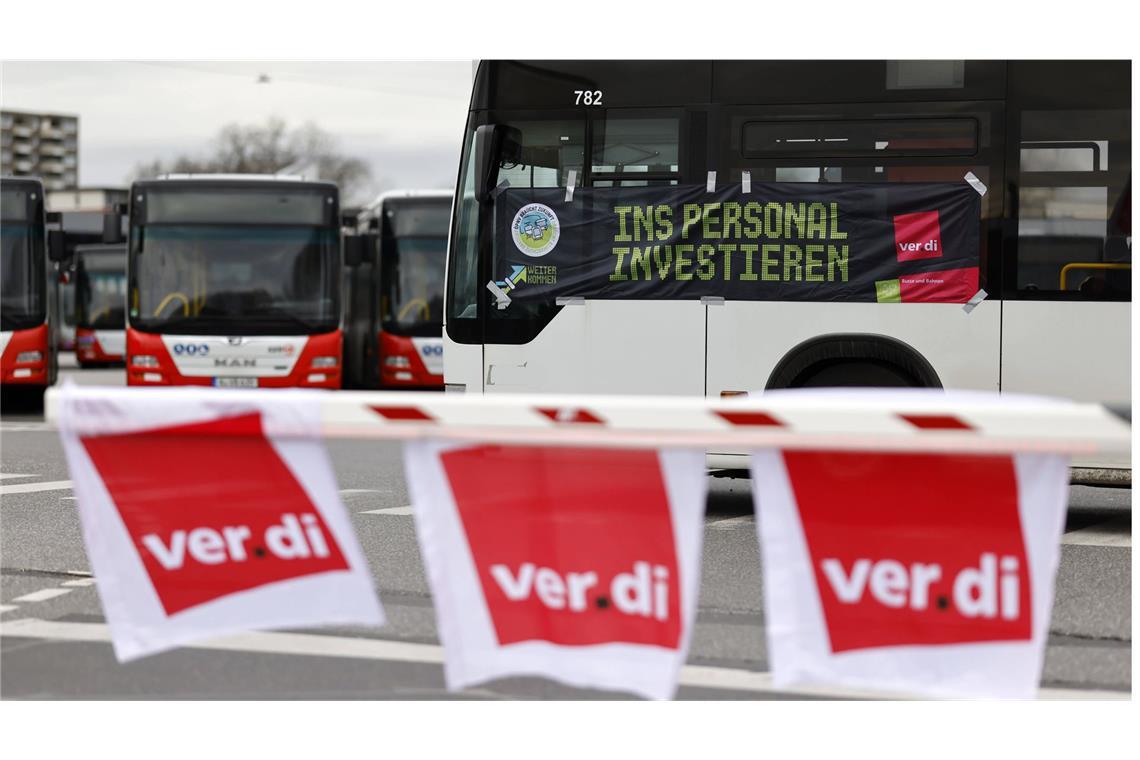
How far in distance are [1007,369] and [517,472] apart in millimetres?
6155

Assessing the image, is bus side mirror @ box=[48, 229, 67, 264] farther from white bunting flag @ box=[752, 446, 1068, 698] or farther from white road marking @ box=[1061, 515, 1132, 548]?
white bunting flag @ box=[752, 446, 1068, 698]

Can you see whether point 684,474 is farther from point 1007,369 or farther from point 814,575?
point 1007,369

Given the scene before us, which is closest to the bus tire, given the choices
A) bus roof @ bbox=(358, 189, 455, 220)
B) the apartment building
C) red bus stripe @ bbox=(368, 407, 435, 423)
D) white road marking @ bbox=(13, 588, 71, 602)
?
white road marking @ bbox=(13, 588, 71, 602)

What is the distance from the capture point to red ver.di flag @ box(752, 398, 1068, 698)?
4.42m

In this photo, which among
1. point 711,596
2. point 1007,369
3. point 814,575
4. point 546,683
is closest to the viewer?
point 814,575

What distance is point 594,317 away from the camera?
10.7m

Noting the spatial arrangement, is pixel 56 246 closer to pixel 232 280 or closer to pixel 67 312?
pixel 232 280

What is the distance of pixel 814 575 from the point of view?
453cm

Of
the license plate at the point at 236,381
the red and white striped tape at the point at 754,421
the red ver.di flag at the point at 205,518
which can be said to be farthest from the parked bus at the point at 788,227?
the license plate at the point at 236,381

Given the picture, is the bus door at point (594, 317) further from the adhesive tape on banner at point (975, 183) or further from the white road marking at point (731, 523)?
the adhesive tape on banner at point (975, 183)

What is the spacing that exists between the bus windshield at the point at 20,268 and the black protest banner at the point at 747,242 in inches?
482

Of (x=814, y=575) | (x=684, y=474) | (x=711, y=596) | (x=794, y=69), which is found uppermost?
(x=794, y=69)

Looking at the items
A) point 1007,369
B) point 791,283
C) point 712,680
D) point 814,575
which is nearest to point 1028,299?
point 1007,369

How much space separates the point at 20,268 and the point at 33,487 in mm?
9691
